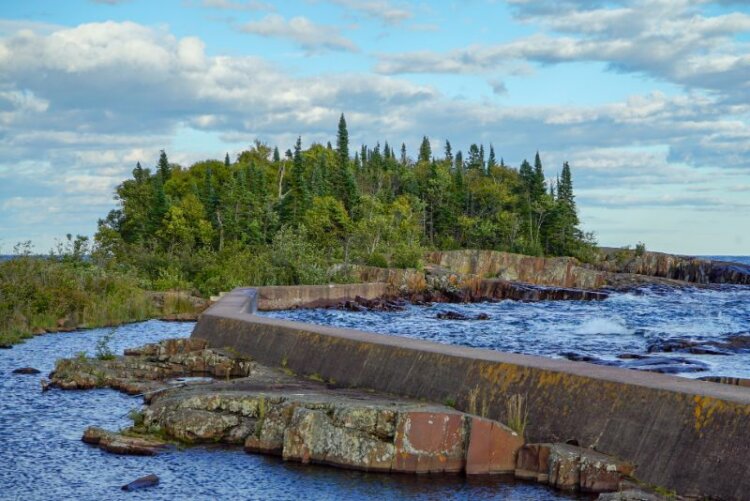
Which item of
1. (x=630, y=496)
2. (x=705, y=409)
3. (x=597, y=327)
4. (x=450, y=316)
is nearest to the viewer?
(x=630, y=496)

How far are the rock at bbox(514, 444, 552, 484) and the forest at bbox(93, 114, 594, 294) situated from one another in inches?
1786

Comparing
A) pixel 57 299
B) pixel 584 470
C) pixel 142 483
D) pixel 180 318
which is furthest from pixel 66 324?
pixel 584 470

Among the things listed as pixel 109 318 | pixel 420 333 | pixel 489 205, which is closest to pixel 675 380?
pixel 420 333

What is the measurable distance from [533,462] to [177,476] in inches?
193

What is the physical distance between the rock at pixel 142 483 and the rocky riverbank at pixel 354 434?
158 cm

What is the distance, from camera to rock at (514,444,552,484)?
37.5 ft

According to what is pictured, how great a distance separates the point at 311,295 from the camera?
54656 mm

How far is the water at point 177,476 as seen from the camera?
1101 cm

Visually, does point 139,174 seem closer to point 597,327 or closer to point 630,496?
point 597,327

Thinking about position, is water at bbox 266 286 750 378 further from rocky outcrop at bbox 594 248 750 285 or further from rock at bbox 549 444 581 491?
rocky outcrop at bbox 594 248 750 285

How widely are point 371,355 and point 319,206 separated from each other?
3226 inches

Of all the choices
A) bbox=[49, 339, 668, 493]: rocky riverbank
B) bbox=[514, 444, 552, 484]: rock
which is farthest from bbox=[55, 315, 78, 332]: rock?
bbox=[514, 444, 552, 484]: rock

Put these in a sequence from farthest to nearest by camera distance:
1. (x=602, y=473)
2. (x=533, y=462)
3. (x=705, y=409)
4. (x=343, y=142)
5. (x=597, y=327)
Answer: (x=343, y=142), (x=597, y=327), (x=533, y=462), (x=602, y=473), (x=705, y=409)

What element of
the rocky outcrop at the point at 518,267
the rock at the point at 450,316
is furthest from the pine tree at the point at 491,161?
the rock at the point at 450,316
